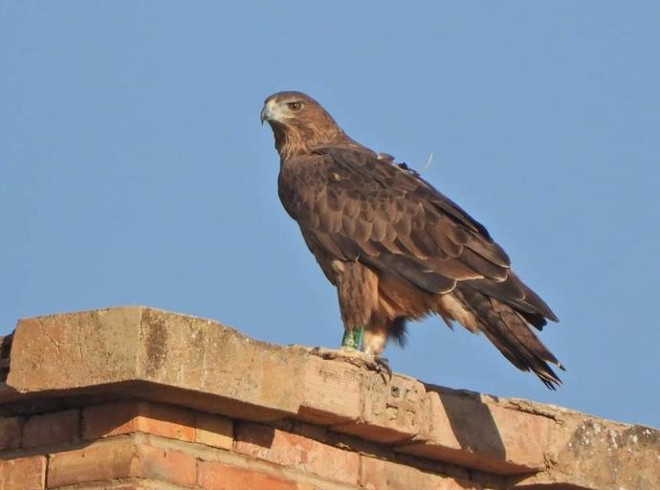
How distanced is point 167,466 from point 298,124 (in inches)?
225

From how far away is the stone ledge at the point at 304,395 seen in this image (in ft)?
21.0

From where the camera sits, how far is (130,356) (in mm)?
6328

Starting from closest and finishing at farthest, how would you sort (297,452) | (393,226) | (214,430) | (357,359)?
(214,430)
(297,452)
(357,359)
(393,226)

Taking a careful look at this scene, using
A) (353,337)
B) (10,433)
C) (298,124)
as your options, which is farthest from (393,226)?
(10,433)

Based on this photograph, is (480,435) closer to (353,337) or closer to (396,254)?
(353,337)

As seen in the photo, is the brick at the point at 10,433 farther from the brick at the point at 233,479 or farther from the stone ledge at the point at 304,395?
the brick at the point at 233,479

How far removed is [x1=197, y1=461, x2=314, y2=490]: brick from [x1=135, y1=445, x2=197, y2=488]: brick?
53mm

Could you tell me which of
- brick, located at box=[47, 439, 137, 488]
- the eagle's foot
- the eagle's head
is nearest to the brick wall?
brick, located at box=[47, 439, 137, 488]

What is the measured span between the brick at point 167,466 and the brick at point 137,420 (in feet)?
0.30

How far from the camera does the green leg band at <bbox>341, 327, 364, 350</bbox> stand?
10048 mm

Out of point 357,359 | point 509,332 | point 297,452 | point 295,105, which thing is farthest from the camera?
point 295,105

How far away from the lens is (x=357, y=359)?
7.83m

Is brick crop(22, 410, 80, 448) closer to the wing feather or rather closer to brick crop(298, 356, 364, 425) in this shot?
brick crop(298, 356, 364, 425)

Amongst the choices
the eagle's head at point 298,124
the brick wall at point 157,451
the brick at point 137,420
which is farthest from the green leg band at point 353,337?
the brick at point 137,420
